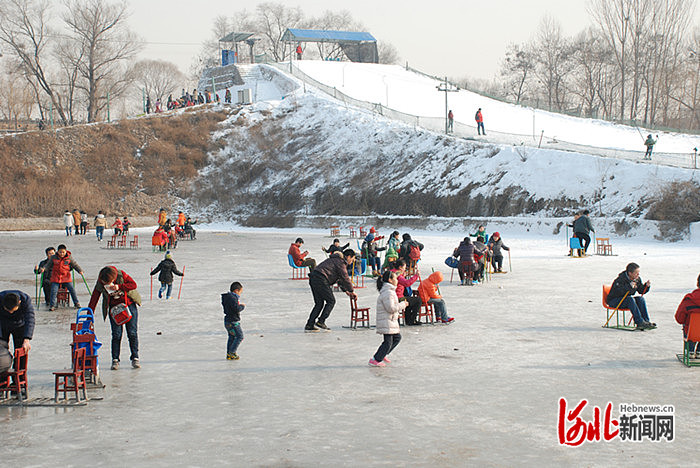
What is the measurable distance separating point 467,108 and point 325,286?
2212 inches

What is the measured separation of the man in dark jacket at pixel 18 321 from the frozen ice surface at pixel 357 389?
0.83 meters

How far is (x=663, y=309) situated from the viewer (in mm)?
13875

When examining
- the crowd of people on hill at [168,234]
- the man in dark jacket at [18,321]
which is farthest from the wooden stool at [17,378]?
the crowd of people on hill at [168,234]

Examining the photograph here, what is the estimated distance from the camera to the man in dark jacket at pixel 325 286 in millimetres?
12383

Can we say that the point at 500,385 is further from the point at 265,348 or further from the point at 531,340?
the point at 265,348

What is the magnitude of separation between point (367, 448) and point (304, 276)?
1398 cm

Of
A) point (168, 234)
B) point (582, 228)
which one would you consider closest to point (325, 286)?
point (582, 228)

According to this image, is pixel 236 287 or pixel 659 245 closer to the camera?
pixel 236 287

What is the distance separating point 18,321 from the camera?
8.22 meters

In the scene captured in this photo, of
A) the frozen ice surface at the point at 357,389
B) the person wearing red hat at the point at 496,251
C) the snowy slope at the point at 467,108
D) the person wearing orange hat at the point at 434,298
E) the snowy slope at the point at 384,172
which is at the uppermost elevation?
the snowy slope at the point at 467,108

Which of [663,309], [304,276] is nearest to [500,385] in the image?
[663,309]

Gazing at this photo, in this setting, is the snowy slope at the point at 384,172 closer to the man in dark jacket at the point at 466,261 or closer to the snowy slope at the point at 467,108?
the snowy slope at the point at 467,108

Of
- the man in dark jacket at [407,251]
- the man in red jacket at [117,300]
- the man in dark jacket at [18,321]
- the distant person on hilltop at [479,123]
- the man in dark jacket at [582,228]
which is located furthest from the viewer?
the distant person on hilltop at [479,123]

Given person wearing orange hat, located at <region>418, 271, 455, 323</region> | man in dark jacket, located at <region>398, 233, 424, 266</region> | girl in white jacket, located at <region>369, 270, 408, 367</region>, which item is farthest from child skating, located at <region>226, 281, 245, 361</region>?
man in dark jacket, located at <region>398, 233, 424, 266</region>
